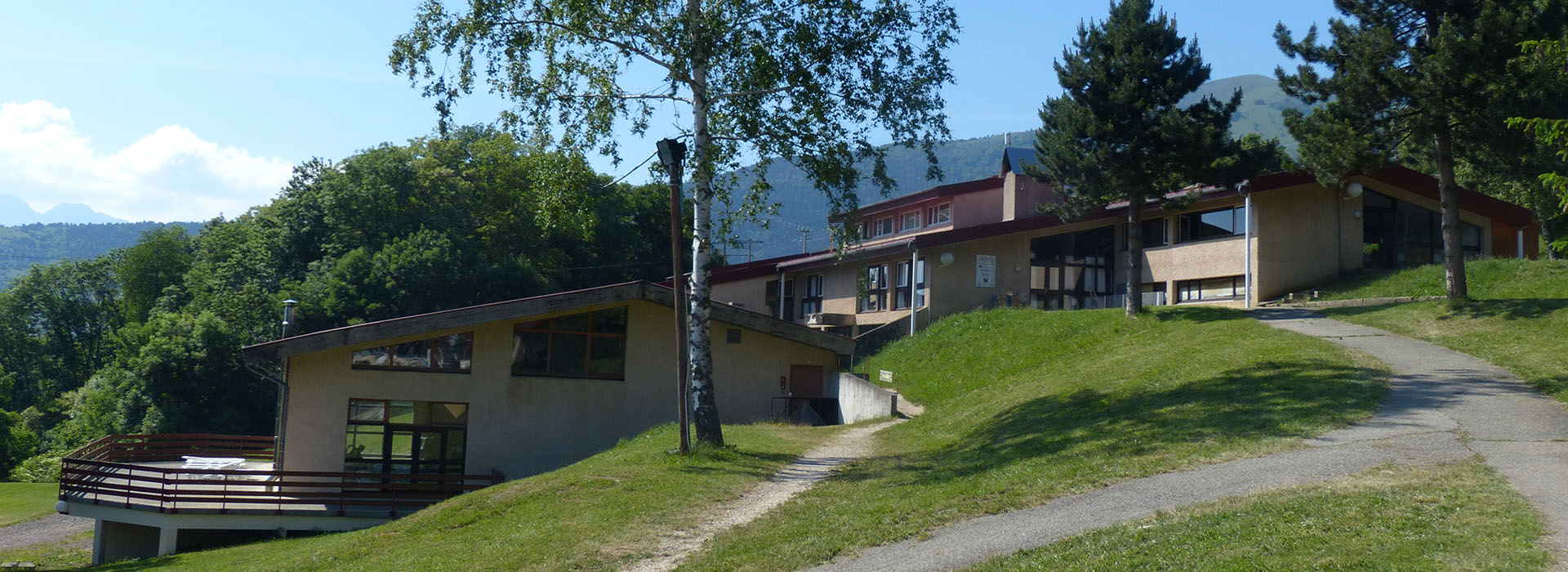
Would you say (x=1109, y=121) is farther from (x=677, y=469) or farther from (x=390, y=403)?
(x=390, y=403)

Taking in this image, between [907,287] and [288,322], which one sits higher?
[907,287]

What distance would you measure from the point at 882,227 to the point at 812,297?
6451 millimetres

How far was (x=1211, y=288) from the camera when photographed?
34562 mm

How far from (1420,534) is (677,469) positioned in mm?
10562

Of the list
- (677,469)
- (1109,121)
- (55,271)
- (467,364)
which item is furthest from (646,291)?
(55,271)

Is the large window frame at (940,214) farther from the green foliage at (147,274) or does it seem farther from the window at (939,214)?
the green foliage at (147,274)

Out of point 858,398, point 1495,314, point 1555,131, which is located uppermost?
point 1555,131

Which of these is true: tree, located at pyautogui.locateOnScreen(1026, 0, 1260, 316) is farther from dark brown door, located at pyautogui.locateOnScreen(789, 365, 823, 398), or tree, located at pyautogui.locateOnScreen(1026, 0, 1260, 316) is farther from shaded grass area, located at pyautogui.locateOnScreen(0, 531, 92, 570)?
shaded grass area, located at pyautogui.locateOnScreen(0, 531, 92, 570)

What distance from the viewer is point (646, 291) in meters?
27.0

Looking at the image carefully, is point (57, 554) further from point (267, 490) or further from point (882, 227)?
point (882, 227)

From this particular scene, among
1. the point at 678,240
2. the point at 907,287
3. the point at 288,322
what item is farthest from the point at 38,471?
the point at 678,240

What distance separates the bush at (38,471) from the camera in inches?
1997

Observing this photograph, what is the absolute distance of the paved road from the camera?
385 inches

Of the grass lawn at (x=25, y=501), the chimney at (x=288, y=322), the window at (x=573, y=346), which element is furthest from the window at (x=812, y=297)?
the grass lawn at (x=25, y=501)
